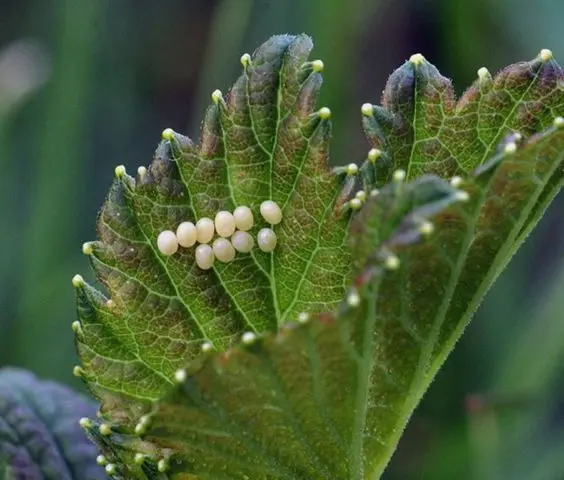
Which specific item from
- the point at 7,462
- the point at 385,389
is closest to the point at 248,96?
the point at 385,389

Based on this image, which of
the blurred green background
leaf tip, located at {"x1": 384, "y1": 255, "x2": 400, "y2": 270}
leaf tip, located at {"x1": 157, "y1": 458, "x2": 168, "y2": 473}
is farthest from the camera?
the blurred green background

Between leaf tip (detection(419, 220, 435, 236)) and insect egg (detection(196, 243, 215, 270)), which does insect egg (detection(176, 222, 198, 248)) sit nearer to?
insect egg (detection(196, 243, 215, 270))

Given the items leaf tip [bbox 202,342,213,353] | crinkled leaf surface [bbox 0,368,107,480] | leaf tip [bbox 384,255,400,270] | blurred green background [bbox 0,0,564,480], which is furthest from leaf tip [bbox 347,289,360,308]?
blurred green background [bbox 0,0,564,480]

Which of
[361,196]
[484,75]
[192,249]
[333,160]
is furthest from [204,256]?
[333,160]

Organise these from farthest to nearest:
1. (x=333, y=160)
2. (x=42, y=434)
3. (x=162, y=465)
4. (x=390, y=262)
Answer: (x=333, y=160) < (x=42, y=434) < (x=162, y=465) < (x=390, y=262)

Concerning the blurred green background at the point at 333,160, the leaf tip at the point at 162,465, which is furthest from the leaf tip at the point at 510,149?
the blurred green background at the point at 333,160

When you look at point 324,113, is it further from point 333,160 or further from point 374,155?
point 333,160

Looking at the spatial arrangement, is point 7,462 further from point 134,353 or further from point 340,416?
point 340,416

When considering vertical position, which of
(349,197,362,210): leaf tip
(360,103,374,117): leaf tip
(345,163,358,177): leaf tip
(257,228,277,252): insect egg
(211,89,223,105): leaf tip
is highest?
(211,89,223,105): leaf tip
